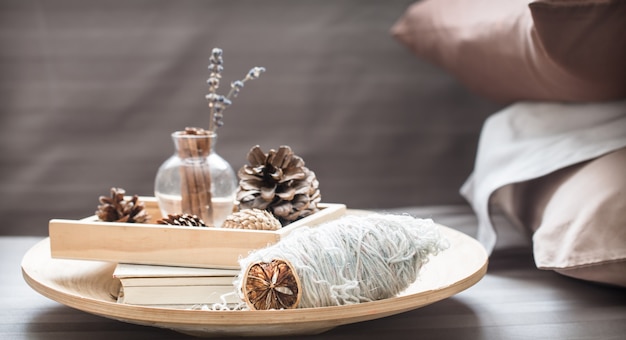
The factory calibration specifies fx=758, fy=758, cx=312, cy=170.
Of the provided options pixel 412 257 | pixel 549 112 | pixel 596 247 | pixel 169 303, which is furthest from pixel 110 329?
pixel 549 112

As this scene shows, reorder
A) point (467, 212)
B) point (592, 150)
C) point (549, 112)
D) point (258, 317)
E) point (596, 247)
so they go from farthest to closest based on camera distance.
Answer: point (467, 212), point (549, 112), point (592, 150), point (596, 247), point (258, 317)

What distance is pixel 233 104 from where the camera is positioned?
1.55 m

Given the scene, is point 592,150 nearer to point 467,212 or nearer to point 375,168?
point 467,212

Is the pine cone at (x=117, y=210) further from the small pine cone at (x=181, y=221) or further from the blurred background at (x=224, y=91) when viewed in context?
the blurred background at (x=224, y=91)

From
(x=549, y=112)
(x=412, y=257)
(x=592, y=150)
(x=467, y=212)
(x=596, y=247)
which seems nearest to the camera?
(x=412, y=257)

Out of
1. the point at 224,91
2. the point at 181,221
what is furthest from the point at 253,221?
the point at 224,91

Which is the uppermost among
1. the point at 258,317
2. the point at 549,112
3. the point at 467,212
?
the point at 549,112

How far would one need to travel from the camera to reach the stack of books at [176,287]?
32.1 inches

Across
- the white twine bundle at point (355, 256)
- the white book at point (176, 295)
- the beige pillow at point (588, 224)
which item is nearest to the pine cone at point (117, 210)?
the white book at point (176, 295)

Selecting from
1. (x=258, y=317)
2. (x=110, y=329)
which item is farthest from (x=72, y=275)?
(x=258, y=317)

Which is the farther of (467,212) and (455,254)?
(467,212)

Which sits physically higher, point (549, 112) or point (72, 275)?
point (549, 112)

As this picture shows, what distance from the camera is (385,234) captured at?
2.59ft

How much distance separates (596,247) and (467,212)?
0.58m
